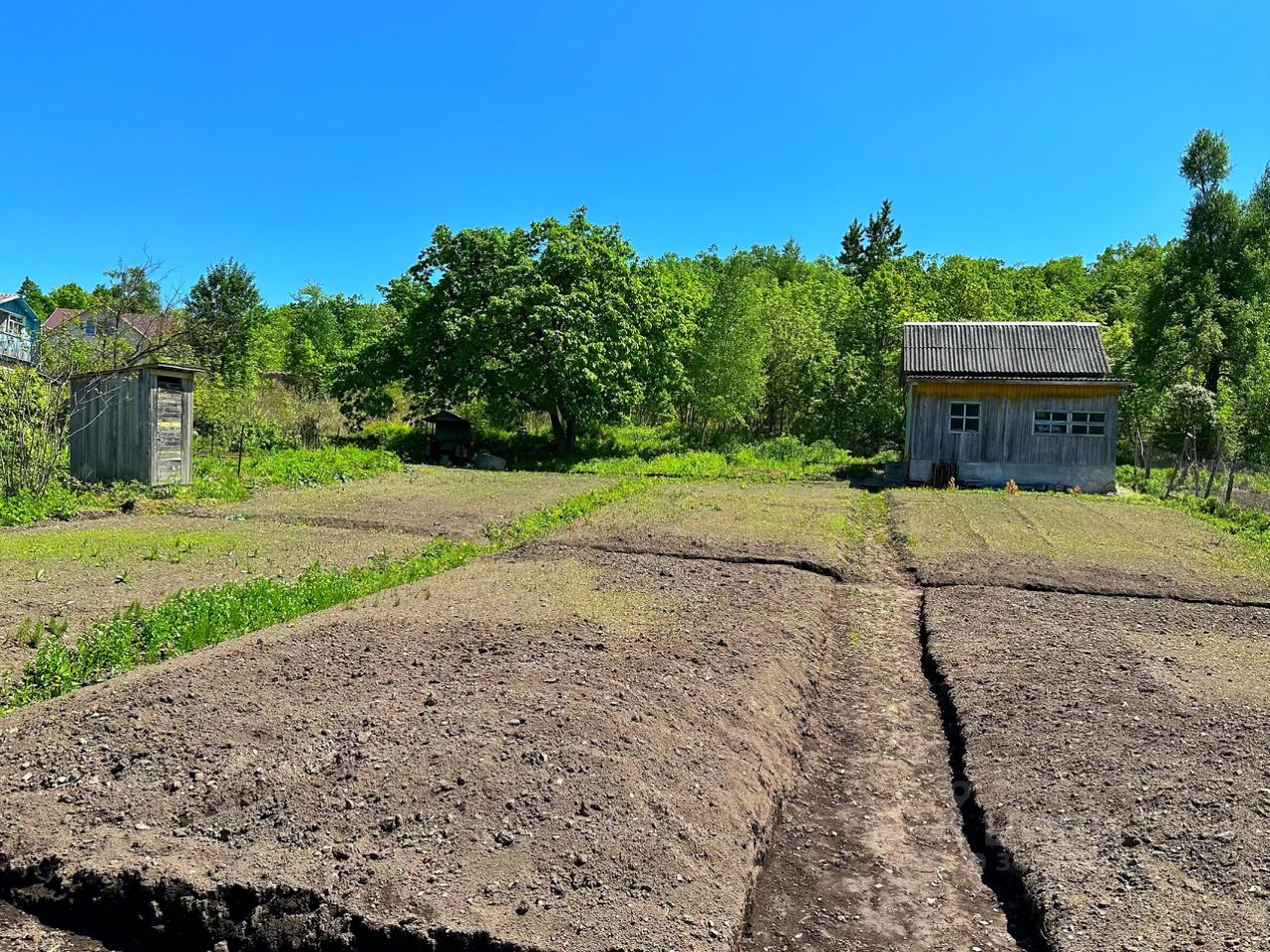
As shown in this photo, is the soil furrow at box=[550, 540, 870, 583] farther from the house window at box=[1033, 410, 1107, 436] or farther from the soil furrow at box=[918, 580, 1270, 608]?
the house window at box=[1033, 410, 1107, 436]

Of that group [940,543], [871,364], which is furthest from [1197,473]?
[940,543]

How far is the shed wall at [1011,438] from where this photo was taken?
2244 cm

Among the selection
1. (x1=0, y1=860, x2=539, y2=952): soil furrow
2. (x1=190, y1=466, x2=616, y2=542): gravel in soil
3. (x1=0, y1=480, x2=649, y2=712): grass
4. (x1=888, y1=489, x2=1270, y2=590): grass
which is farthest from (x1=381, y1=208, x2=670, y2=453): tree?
(x1=0, y1=860, x2=539, y2=952): soil furrow

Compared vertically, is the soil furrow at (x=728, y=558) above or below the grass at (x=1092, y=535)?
below

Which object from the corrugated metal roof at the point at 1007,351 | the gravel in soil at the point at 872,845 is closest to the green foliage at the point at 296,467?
the gravel in soil at the point at 872,845

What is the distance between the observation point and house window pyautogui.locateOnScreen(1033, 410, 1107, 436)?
22531mm

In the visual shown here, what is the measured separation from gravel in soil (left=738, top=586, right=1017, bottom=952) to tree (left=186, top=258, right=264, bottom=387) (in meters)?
26.3

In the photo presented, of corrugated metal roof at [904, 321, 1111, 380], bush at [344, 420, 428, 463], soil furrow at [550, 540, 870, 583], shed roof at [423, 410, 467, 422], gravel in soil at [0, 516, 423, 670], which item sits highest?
corrugated metal roof at [904, 321, 1111, 380]

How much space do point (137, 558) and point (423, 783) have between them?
7306mm

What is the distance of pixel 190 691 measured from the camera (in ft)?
18.0

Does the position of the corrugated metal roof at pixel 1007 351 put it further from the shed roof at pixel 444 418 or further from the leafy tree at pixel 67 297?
the leafy tree at pixel 67 297

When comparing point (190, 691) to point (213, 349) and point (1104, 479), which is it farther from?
point (213, 349)

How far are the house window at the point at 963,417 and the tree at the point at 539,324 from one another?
31.8 ft

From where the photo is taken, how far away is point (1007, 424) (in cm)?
2306
